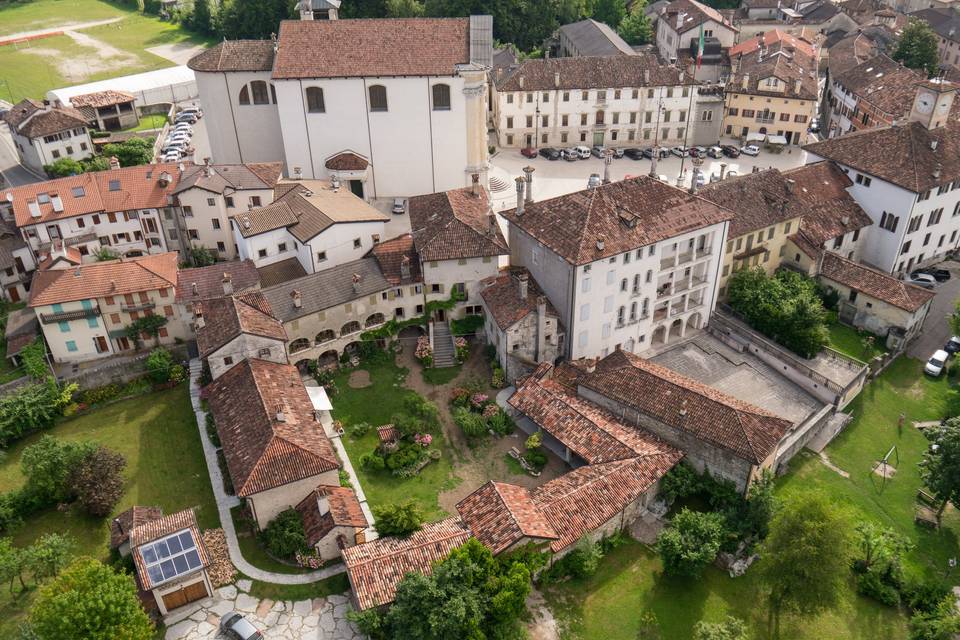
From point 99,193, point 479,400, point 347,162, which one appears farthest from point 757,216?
point 99,193

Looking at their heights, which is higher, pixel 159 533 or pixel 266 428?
pixel 266 428

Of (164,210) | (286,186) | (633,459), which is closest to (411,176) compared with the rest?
(286,186)

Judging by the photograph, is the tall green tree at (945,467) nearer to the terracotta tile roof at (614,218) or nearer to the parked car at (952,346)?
the parked car at (952,346)

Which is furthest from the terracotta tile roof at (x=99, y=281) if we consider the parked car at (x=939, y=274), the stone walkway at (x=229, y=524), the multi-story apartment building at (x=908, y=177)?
the parked car at (x=939, y=274)

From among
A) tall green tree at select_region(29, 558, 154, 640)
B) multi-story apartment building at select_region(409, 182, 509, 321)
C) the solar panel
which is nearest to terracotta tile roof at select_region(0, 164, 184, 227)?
multi-story apartment building at select_region(409, 182, 509, 321)

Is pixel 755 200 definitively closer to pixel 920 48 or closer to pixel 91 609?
pixel 91 609

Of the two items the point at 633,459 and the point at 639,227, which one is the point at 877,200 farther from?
the point at 633,459

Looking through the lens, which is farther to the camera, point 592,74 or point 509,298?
point 592,74
